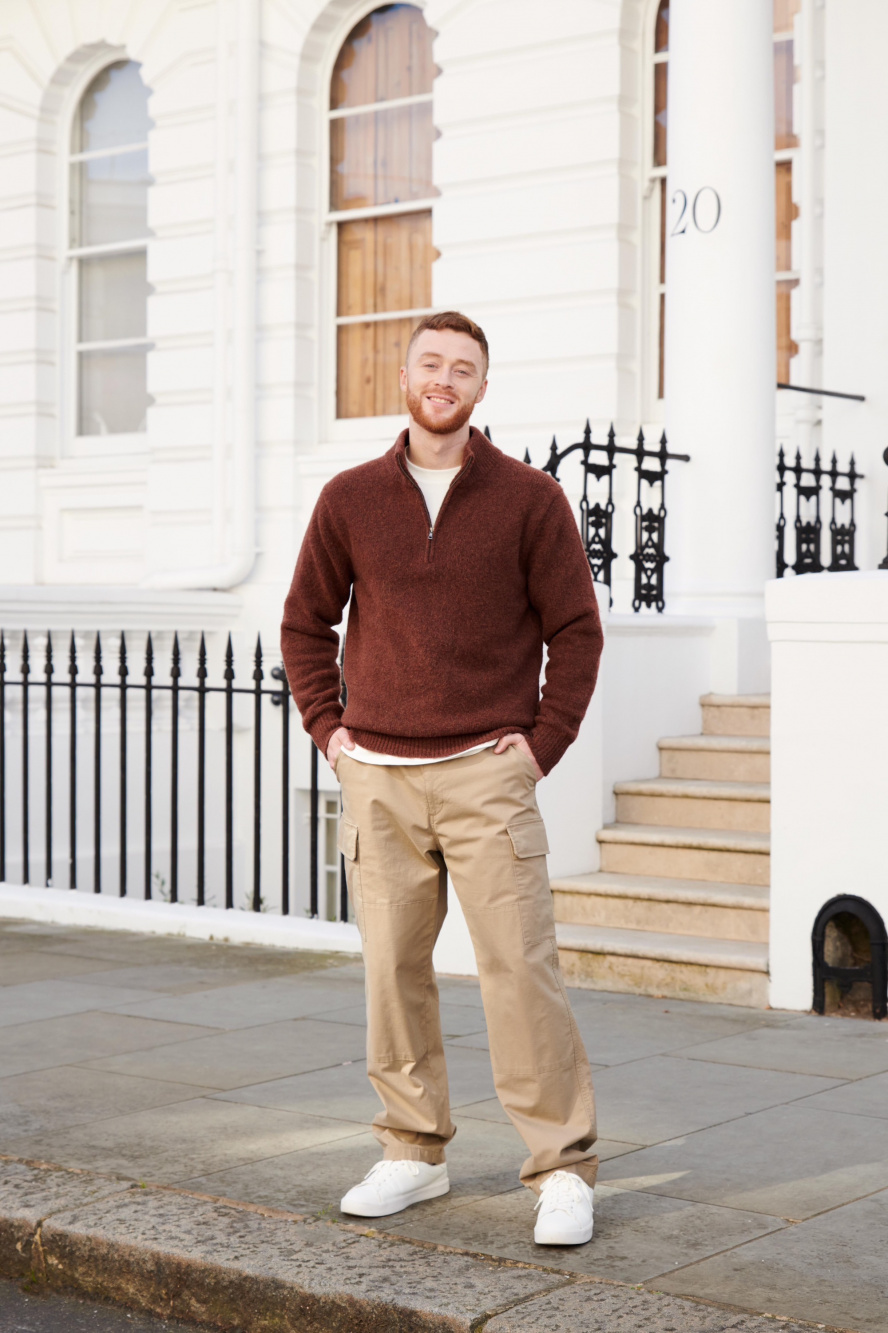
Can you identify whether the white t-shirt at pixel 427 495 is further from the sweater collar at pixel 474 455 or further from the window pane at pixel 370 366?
the window pane at pixel 370 366

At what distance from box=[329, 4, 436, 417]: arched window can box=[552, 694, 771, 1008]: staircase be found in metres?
5.29

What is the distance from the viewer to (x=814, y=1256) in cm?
373

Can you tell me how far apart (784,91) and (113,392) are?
19.6 ft

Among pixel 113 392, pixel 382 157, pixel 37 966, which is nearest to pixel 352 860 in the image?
pixel 37 966

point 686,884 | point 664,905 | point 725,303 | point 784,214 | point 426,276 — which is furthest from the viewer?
point 426,276

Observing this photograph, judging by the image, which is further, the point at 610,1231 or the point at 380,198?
the point at 380,198

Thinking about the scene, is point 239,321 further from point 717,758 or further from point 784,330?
point 717,758

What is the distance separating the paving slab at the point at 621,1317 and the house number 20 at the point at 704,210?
250 inches

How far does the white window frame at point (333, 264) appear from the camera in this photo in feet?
41.1

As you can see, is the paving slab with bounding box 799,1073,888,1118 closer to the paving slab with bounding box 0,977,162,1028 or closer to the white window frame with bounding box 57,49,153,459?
the paving slab with bounding box 0,977,162,1028

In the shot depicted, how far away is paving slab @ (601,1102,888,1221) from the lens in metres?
4.13

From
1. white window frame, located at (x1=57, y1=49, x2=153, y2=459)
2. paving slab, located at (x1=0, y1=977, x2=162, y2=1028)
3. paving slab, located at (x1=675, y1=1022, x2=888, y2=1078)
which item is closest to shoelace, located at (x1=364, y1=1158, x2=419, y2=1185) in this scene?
paving slab, located at (x1=675, y1=1022, x2=888, y2=1078)

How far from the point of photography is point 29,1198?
416cm

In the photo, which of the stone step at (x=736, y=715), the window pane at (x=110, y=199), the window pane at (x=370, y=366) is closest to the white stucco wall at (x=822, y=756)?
the stone step at (x=736, y=715)
